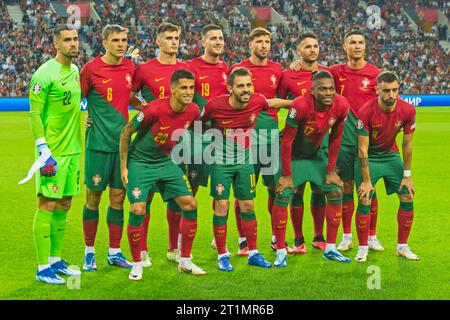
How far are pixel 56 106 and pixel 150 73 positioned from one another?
1157 millimetres

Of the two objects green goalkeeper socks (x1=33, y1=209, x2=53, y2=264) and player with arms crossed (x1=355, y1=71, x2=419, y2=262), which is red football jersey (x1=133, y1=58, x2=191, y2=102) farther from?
player with arms crossed (x1=355, y1=71, x2=419, y2=262)

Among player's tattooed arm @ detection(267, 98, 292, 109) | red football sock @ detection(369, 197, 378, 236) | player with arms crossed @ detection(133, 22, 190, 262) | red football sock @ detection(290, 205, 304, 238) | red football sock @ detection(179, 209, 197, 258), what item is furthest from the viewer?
red football sock @ detection(369, 197, 378, 236)

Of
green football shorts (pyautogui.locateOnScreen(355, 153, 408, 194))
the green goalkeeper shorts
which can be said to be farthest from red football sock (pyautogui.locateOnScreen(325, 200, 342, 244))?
the green goalkeeper shorts

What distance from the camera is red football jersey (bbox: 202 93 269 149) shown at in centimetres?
708

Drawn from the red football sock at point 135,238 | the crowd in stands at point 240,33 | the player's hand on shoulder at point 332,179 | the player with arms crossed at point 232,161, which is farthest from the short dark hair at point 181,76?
the crowd in stands at point 240,33

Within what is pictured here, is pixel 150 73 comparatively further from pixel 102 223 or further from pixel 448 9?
pixel 448 9

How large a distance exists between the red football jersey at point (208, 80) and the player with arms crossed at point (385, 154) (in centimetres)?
154

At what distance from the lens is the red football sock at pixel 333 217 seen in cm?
752

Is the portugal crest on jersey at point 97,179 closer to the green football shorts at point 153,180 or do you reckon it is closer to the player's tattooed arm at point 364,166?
the green football shorts at point 153,180

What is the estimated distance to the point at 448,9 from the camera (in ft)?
140

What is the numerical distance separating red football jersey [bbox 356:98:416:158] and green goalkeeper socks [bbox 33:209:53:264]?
3.26m

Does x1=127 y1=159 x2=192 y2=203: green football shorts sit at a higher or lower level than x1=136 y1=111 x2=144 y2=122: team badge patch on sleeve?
lower

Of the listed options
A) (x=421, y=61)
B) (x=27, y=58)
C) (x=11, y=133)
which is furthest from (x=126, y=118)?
(x=421, y=61)

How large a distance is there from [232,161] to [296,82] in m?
1.31
